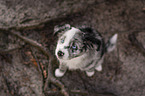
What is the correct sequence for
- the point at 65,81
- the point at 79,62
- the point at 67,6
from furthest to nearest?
the point at 67,6, the point at 65,81, the point at 79,62

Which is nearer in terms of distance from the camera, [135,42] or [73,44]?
[73,44]

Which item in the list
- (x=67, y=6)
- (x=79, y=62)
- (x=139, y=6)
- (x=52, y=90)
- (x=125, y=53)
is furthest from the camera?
(x=139, y=6)

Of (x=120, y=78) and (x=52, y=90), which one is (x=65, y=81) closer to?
(x=52, y=90)

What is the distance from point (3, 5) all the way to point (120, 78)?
3173 mm

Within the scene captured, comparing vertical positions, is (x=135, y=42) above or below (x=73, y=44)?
below

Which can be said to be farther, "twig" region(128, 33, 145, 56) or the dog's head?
"twig" region(128, 33, 145, 56)

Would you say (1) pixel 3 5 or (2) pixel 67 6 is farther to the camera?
(2) pixel 67 6

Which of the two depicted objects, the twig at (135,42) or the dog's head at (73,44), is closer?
the dog's head at (73,44)

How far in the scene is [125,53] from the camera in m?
3.37

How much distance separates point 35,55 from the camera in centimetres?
283

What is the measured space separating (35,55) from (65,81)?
88 cm

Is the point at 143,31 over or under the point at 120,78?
over

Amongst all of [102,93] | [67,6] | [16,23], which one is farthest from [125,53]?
[16,23]

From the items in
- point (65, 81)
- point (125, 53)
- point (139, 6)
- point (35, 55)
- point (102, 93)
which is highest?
point (139, 6)
